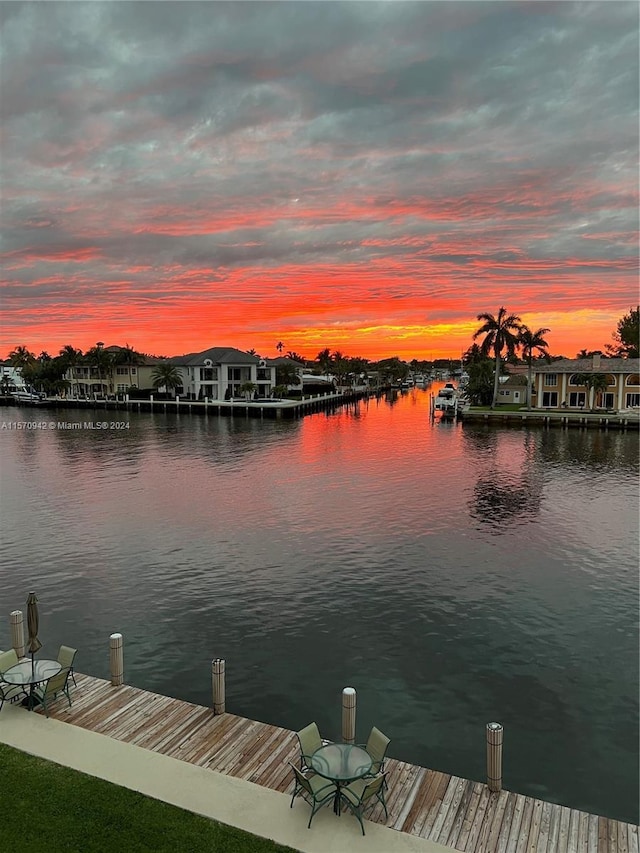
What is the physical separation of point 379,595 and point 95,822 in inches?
567

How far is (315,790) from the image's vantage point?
32.5 feet

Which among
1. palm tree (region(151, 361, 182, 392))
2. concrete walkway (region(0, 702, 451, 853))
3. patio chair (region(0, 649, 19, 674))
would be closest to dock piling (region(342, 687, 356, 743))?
concrete walkway (region(0, 702, 451, 853))

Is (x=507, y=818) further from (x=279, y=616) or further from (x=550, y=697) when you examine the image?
(x=279, y=616)

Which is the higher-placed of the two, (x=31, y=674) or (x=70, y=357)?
(x=70, y=357)

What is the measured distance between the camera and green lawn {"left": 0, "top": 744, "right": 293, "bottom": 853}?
29.7 ft

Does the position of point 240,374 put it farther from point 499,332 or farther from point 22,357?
point 22,357

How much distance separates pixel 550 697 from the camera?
51.7 ft

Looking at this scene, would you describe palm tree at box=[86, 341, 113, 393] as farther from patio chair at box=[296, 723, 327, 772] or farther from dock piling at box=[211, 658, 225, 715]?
patio chair at box=[296, 723, 327, 772]

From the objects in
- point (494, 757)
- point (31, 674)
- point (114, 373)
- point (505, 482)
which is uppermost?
point (114, 373)

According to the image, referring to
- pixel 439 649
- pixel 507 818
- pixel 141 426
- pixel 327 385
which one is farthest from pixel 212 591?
pixel 327 385

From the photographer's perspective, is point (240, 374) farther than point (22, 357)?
No

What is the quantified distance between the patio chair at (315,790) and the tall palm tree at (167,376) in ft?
387

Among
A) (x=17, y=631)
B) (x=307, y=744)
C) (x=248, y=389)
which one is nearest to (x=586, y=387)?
(x=248, y=389)

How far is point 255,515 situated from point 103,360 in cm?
10828
